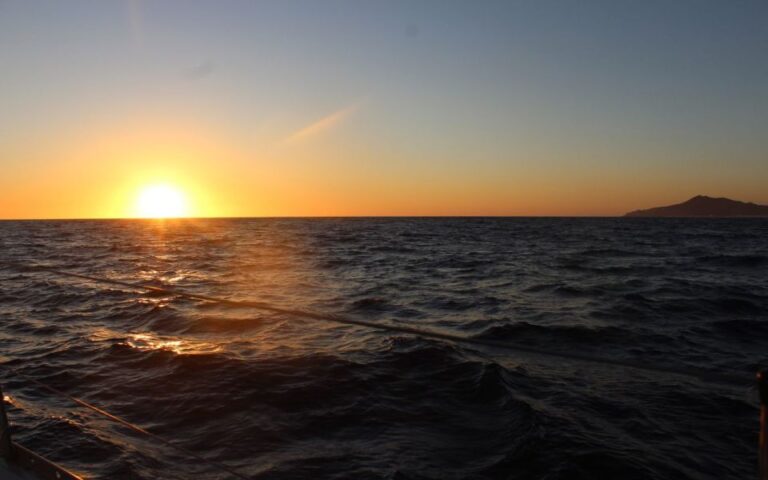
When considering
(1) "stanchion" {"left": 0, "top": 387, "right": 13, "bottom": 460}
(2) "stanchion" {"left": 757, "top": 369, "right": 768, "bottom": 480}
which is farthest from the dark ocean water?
(1) "stanchion" {"left": 0, "top": 387, "right": 13, "bottom": 460}

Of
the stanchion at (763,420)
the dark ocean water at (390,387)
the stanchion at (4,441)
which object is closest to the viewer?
the stanchion at (763,420)

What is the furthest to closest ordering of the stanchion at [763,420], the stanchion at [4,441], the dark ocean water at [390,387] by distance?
the dark ocean water at [390,387] < the stanchion at [4,441] < the stanchion at [763,420]

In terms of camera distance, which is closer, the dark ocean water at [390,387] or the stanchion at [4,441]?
the stanchion at [4,441]

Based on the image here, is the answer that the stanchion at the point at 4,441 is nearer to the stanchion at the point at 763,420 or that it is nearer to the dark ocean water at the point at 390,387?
the dark ocean water at the point at 390,387

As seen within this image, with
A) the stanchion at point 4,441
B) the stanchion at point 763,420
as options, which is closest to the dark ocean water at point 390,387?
the stanchion at point 763,420

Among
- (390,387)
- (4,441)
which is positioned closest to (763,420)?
(4,441)

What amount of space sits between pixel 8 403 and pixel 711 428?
1054cm

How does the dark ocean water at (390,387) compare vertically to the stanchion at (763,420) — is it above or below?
below

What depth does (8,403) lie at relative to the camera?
7918 millimetres

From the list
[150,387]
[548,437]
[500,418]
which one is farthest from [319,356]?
[548,437]

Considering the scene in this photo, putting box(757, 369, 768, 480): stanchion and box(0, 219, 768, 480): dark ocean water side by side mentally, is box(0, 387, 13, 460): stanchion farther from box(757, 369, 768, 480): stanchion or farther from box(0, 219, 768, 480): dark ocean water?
box(757, 369, 768, 480): stanchion

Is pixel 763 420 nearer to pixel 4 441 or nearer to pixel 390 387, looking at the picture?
pixel 4 441

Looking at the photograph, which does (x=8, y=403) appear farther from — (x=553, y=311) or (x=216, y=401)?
(x=553, y=311)

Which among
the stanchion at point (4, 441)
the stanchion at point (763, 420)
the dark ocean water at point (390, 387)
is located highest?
the stanchion at point (763, 420)
